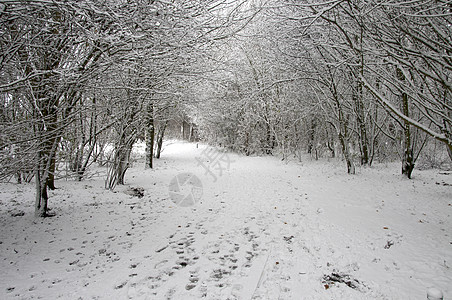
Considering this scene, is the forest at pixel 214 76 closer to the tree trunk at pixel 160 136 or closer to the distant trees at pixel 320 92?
the distant trees at pixel 320 92

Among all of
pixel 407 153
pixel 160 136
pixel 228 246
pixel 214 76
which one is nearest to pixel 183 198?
pixel 228 246

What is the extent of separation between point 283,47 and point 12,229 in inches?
355

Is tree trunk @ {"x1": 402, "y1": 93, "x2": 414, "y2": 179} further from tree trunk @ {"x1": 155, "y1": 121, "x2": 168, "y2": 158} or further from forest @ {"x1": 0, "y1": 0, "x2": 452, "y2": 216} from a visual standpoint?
tree trunk @ {"x1": 155, "y1": 121, "x2": 168, "y2": 158}

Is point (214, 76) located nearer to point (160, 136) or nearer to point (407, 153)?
point (407, 153)

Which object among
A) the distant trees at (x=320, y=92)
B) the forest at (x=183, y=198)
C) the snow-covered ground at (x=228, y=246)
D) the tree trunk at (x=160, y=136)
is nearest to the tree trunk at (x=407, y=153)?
the distant trees at (x=320, y=92)

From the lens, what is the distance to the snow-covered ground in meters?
2.81

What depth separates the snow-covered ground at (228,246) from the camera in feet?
9.21

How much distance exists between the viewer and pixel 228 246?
3959mm

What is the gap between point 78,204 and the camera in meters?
5.73

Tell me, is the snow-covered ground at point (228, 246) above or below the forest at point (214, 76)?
below

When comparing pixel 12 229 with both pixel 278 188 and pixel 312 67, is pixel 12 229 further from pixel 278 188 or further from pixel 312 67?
pixel 312 67

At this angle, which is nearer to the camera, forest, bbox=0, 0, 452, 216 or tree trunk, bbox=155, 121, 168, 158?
forest, bbox=0, 0, 452, 216

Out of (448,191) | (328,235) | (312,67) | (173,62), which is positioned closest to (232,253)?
(328,235)

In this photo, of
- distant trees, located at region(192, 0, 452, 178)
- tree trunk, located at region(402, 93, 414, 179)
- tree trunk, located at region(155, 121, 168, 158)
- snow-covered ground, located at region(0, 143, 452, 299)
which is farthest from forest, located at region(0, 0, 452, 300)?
tree trunk, located at region(155, 121, 168, 158)
